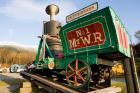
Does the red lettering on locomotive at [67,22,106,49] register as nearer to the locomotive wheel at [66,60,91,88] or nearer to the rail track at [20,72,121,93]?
the locomotive wheel at [66,60,91,88]

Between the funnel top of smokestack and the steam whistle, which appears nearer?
the steam whistle

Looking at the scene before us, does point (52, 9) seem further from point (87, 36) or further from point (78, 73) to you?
point (78, 73)

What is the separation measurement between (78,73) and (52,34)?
5431mm

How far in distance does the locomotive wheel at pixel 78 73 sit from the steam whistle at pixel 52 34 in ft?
11.0

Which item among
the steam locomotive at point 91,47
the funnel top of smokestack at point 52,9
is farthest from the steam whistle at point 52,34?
the steam locomotive at point 91,47

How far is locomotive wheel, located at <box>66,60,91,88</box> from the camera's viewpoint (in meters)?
7.93

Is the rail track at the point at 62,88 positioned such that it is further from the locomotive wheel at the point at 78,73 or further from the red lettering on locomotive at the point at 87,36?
the red lettering on locomotive at the point at 87,36

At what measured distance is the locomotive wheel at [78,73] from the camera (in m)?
7.93

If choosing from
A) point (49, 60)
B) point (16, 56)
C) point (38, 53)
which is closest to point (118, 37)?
point (49, 60)

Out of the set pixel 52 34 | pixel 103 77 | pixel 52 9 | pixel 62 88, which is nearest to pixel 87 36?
pixel 62 88

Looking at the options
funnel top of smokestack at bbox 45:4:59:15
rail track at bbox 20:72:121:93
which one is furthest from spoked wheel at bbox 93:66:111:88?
funnel top of smokestack at bbox 45:4:59:15

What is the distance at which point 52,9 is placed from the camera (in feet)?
49.6

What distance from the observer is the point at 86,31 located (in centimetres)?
822

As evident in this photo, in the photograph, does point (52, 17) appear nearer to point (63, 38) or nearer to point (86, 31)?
point (63, 38)
